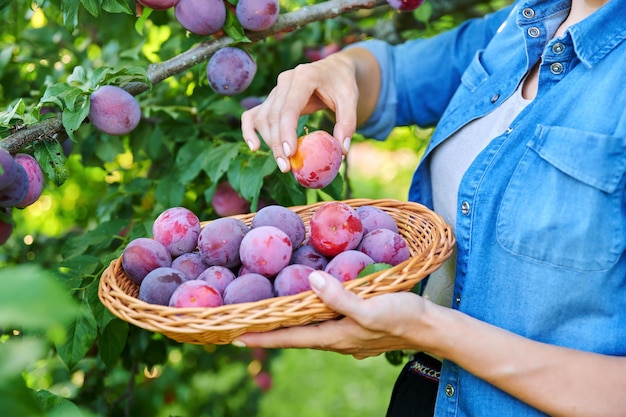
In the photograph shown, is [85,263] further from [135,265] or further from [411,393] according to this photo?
[411,393]

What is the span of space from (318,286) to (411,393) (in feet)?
1.54

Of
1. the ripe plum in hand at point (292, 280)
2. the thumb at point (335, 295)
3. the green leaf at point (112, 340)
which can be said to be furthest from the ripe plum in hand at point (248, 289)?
the green leaf at point (112, 340)

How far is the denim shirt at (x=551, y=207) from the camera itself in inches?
36.3

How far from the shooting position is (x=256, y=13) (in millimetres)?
1241

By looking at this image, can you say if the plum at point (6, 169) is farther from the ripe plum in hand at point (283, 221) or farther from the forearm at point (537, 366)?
the forearm at point (537, 366)

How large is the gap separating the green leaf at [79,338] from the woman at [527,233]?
0.35 m

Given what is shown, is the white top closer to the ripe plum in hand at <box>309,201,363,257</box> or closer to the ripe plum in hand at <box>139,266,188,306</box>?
the ripe plum in hand at <box>309,201,363,257</box>

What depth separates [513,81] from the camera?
116cm

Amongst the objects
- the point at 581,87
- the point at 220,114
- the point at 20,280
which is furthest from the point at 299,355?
the point at 20,280

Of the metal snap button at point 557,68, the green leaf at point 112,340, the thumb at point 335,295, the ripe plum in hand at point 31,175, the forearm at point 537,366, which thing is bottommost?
the green leaf at point 112,340

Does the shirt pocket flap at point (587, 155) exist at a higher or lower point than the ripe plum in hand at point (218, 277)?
higher

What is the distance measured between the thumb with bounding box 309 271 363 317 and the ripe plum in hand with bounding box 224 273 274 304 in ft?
0.39

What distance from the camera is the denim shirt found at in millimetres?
922

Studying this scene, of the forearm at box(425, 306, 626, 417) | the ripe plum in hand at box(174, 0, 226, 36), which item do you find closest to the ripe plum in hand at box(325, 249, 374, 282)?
the forearm at box(425, 306, 626, 417)
